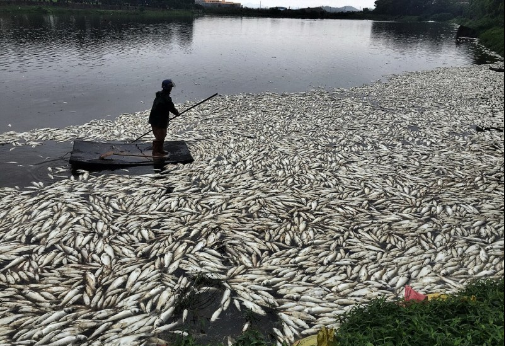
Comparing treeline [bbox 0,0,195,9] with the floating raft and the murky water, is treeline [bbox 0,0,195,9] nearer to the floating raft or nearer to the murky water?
the murky water

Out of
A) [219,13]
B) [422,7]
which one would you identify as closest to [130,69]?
[219,13]

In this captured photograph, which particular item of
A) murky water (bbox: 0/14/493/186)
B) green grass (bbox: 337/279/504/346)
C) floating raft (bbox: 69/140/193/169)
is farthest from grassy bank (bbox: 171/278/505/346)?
murky water (bbox: 0/14/493/186)

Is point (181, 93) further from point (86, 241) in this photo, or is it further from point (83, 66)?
point (86, 241)

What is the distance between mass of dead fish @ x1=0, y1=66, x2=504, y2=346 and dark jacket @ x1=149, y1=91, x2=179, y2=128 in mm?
1526

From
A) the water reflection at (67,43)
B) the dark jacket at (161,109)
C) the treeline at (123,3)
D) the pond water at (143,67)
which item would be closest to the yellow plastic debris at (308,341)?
the dark jacket at (161,109)

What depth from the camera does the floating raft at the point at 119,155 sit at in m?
10.2

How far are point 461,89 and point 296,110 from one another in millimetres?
12804

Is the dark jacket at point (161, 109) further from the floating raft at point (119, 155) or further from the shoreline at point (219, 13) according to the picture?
the shoreline at point (219, 13)

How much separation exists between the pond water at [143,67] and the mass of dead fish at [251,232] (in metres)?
5.12

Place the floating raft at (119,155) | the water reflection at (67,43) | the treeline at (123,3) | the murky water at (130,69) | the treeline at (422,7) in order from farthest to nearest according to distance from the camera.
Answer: the treeline at (422,7) → the treeline at (123,3) → the water reflection at (67,43) → the murky water at (130,69) → the floating raft at (119,155)

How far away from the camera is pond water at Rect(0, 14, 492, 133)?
18.2 meters

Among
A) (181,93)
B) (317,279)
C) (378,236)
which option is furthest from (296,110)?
(317,279)

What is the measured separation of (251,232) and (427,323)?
3.99 m

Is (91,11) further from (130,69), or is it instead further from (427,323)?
(427,323)
